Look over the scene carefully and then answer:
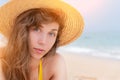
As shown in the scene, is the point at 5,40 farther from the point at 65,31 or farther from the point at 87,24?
the point at 87,24

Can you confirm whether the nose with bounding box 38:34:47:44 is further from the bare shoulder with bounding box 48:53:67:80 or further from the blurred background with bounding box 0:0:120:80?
the blurred background with bounding box 0:0:120:80

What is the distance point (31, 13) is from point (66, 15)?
0.58ft

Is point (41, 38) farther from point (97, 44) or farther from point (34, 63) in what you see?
point (97, 44)

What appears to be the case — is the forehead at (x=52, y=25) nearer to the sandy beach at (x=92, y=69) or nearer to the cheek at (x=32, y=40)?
the cheek at (x=32, y=40)

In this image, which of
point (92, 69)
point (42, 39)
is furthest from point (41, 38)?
point (92, 69)

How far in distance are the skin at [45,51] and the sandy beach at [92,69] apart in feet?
1.35

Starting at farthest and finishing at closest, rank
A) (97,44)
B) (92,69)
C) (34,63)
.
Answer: (97,44), (92,69), (34,63)

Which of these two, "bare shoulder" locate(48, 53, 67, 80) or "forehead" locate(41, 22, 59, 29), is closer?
"forehead" locate(41, 22, 59, 29)

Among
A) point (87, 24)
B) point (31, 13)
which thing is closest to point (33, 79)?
point (31, 13)

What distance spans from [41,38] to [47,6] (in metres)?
0.13

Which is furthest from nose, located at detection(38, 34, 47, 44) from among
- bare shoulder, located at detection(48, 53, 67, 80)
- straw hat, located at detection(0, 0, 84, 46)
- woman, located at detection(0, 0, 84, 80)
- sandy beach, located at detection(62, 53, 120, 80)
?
sandy beach, located at detection(62, 53, 120, 80)

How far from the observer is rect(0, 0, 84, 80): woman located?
3.82 ft

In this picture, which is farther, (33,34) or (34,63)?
(34,63)

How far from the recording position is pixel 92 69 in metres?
1.76
